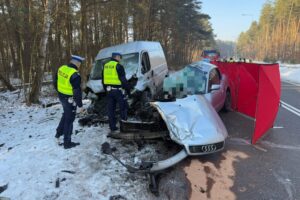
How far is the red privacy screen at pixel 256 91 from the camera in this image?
6.41m

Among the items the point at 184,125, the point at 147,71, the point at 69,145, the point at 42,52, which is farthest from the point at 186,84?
the point at 42,52

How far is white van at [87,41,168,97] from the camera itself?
8.02 meters

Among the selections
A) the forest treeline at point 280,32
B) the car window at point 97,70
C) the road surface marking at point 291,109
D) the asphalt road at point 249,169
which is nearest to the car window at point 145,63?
the car window at point 97,70

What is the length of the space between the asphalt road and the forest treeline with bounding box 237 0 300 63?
49001 millimetres

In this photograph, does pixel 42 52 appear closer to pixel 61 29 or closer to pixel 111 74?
pixel 61 29

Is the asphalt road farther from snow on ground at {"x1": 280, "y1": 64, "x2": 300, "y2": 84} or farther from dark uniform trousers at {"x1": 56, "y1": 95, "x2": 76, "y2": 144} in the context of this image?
snow on ground at {"x1": 280, "y1": 64, "x2": 300, "y2": 84}

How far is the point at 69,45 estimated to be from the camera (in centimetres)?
1589

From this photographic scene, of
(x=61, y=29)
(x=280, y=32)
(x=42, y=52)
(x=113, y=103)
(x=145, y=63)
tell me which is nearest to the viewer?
(x=113, y=103)

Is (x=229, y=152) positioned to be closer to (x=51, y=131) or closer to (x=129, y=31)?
(x=51, y=131)

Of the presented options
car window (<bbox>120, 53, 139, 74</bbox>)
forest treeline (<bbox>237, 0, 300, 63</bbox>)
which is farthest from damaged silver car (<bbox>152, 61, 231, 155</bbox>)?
forest treeline (<bbox>237, 0, 300, 63</bbox>)

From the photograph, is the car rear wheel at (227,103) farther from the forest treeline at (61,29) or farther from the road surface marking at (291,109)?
the forest treeline at (61,29)

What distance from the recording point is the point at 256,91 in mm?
7672

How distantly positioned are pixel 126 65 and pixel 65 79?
3.15 meters

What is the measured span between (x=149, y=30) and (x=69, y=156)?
24.1 meters
